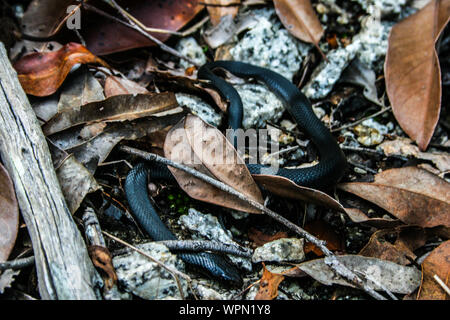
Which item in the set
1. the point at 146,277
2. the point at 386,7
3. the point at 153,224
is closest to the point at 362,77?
the point at 386,7

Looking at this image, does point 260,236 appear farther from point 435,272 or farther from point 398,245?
point 435,272

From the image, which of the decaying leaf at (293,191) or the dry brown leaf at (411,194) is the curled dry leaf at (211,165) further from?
the dry brown leaf at (411,194)

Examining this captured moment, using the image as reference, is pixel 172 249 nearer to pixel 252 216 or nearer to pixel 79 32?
pixel 252 216

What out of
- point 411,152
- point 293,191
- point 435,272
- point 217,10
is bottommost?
point 435,272

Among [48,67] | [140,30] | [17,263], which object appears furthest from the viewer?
[140,30]

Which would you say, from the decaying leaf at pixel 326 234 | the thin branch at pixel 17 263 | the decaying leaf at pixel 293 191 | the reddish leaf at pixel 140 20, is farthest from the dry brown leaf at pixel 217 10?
the thin branch at pixel 17 263

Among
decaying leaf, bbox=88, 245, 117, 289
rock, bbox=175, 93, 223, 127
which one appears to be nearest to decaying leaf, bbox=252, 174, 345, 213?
rock, bbox=175, 93, 223, 127
